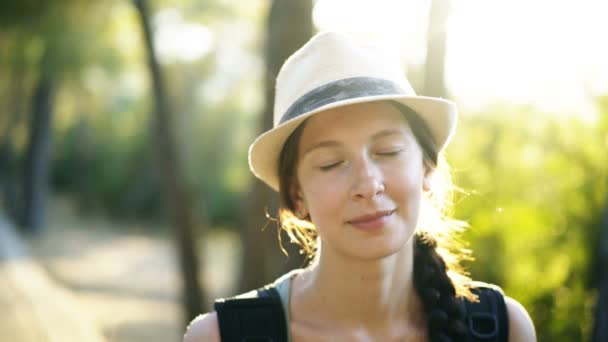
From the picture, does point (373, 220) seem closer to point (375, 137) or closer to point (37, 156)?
point (375, 137)

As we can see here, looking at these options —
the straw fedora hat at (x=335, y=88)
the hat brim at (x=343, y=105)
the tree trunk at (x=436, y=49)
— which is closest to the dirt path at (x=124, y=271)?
the tree trunk at (x=436, y=49)

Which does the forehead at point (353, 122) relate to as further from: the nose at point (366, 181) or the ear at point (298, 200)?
the ear at point (298, 200)

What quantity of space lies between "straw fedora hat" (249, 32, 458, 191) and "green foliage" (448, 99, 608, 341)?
258 cm

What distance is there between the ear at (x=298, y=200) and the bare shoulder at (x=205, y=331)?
42cm

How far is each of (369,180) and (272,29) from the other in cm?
288

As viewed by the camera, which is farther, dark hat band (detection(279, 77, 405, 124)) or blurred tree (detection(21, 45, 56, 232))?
blurred tree (detection(21, 45, 56, 232))

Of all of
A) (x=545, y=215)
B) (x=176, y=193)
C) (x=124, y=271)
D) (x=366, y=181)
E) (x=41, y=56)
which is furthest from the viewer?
(x=41, y=56)

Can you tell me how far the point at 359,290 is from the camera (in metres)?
2.19

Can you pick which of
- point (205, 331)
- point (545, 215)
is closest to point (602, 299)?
point (205, 331)

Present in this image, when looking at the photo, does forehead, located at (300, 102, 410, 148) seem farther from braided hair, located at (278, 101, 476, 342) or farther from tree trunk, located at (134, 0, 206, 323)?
tree trunk, located at (134, 0, 206, 323)

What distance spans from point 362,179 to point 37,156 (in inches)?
813

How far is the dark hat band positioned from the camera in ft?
6.50

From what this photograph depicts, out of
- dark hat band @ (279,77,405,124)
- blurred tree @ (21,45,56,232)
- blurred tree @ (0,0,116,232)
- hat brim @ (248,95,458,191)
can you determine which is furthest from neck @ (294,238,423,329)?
blurred tree @ (21,45,56,232)

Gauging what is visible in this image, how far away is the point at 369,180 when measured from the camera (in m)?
1.95
